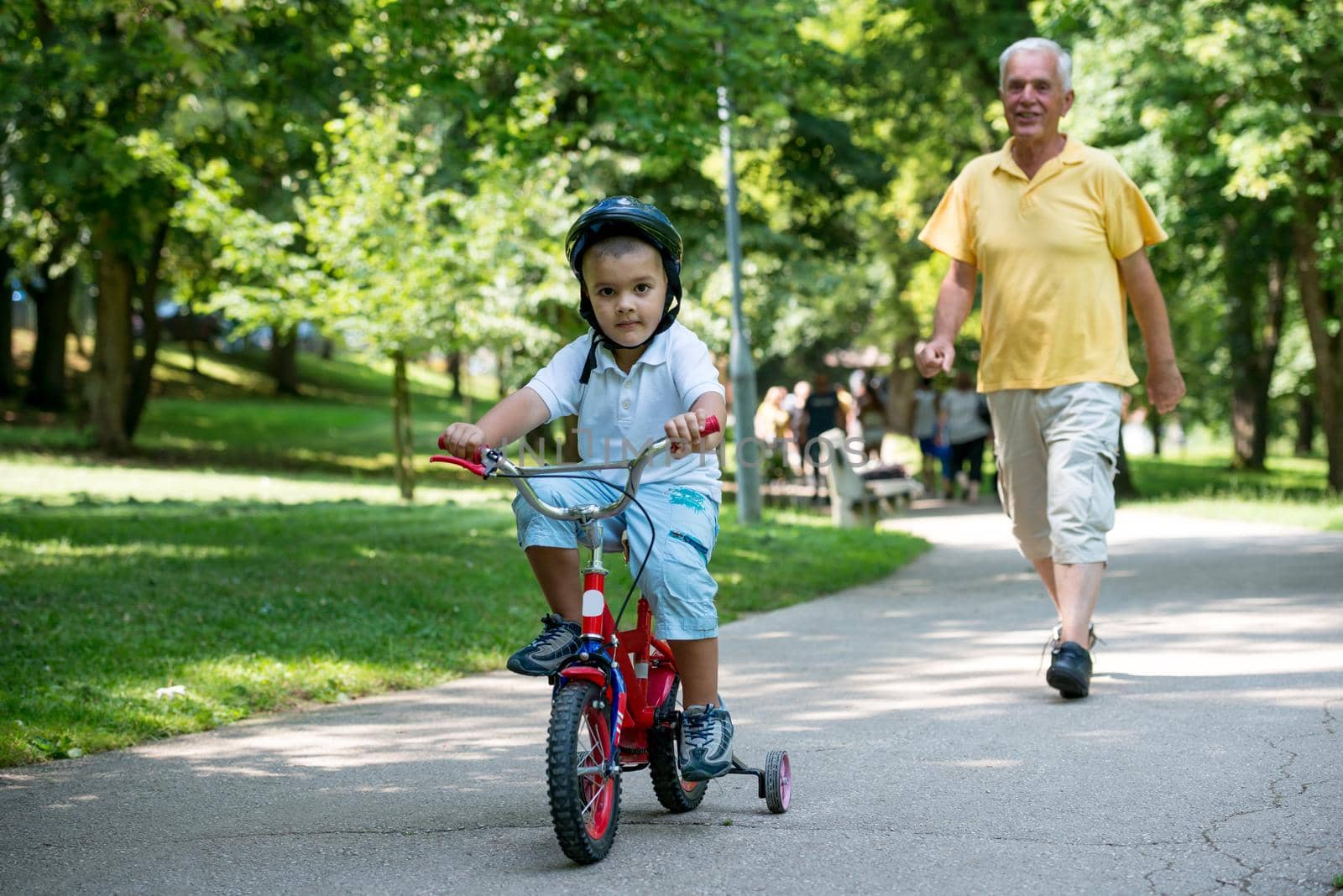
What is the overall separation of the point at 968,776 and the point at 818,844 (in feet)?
3.22

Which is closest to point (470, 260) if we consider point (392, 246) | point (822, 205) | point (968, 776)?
point (392, 246)

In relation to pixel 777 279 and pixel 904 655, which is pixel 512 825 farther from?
pixel 777 279

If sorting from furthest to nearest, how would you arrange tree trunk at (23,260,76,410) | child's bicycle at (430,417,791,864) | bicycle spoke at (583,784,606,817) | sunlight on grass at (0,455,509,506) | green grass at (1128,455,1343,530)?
tree trunk at (23,260,76,410) → sunlight on grass at (0,455,509,506) → green grass at (1128,455,1343,530) → bicycle spoke at (583,784,606,817) → child's bicycle at (430,417,791,864)

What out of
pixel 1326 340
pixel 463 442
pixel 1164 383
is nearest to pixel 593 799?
pixel 463 442

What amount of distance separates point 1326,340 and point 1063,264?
57.8 ft

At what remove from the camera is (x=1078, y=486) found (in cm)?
660

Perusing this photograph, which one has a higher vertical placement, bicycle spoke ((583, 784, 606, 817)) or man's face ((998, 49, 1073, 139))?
man's face ((998, 49, 1073, 139))

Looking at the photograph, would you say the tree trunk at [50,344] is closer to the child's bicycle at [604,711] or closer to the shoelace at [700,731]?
the child's bicycle at [604,711]

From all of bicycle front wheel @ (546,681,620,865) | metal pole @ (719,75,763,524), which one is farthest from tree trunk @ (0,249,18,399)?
bicycle front wheel @ (546,681,620,865)

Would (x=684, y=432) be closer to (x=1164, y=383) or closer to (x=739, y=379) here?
(x=1164, y=383)

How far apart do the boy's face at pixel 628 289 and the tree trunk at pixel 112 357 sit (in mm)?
23857

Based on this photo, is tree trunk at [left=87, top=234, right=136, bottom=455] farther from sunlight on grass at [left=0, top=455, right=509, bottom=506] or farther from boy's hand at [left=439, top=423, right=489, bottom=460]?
boy's hand at [left=439, top=423, right=489, bottom=460]

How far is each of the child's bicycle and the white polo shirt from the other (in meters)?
0.21

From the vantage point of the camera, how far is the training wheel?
181 inches
